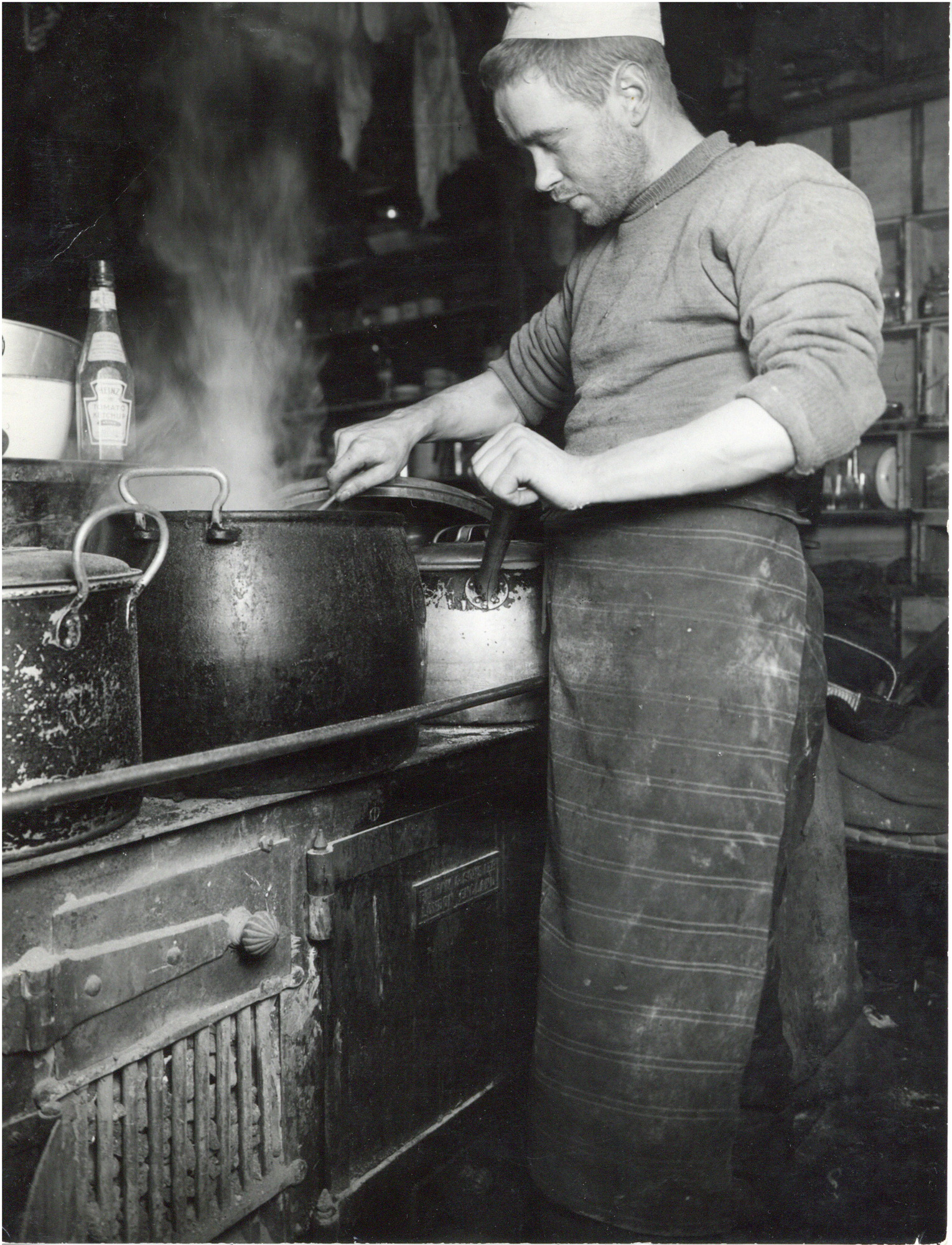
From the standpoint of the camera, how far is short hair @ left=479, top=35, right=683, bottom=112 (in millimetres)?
1362

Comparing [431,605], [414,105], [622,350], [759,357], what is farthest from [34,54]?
[759,357]

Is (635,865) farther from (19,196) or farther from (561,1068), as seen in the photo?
(19,196)

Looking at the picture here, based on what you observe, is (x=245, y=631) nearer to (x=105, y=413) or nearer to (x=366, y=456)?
(x=366, y=456)

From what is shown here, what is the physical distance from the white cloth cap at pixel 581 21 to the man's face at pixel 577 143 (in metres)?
0.07

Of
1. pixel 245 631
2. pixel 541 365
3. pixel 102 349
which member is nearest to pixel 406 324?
pixel 541 365

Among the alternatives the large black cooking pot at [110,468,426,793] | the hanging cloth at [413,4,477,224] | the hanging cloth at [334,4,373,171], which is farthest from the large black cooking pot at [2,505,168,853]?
the hanging cloth at [413,4,477,224]

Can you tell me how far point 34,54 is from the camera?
2713mm

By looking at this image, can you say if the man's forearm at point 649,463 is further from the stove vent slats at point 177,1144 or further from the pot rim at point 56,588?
the stove vent slats at point 177,1144

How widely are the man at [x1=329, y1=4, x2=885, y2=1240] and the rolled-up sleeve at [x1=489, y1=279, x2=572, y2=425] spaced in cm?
32

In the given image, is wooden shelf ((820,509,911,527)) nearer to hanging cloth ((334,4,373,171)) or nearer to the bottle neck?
hanging cloth ((334,4,373,171))

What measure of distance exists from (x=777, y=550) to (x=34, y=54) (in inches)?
98.7

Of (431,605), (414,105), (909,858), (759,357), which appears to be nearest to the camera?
(759,357)

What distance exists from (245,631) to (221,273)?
5.57ft

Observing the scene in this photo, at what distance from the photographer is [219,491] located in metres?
1.29
